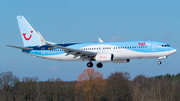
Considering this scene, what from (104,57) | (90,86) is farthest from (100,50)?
(90,86)

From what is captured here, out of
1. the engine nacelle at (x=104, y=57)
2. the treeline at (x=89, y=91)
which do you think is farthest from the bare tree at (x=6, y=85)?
the engine nacelle at (x=104, y=57)

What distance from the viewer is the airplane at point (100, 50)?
5506 centimetres

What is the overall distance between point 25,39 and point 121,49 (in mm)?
23833

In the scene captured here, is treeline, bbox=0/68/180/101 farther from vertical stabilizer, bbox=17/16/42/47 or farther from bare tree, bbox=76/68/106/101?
vertical stabilizer, bbox=17/16/42/47

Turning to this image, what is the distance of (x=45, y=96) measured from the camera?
4749 inches

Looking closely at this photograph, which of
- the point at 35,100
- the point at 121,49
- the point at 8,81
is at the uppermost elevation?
the point at 121,49

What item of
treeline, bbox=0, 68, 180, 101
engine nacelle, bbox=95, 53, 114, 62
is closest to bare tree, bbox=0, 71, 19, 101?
treeline, bbox=0, 68, 180, 101

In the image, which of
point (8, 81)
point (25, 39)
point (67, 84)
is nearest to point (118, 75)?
point (67, 84)

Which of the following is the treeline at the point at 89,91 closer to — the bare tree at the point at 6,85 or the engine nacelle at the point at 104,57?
the bare tree at the point at 6,85

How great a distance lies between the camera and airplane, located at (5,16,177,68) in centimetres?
5506

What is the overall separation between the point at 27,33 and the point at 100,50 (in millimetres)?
19678

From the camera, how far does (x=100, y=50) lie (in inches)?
2290

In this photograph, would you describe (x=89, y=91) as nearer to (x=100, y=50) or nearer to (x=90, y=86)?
(x=90, y=86)

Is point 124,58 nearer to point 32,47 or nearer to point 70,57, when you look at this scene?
point 70,57
